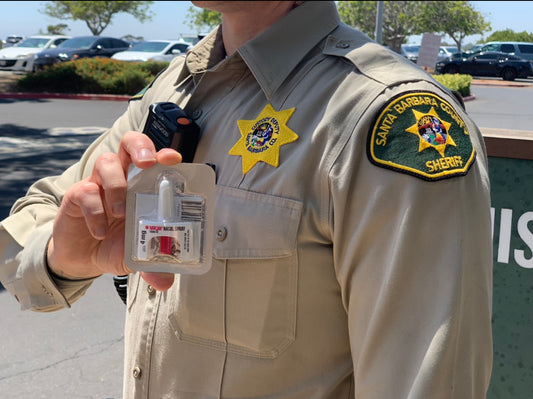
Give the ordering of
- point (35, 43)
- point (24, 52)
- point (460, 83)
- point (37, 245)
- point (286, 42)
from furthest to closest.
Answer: point (35, 43) → point (24, 52) → point (460, 83) → point (37, 245) → point (286, 42)

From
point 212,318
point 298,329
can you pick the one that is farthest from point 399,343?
point 212,318

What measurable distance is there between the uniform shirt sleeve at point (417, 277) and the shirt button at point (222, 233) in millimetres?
230

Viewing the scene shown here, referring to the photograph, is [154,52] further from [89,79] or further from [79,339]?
[79,339]

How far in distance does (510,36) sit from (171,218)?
166 centimetres

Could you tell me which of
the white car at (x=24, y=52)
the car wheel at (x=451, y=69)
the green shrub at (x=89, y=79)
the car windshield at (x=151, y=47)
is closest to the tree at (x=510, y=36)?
the car wheel at (x=451, y=69)

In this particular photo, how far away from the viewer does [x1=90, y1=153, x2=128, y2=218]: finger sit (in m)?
1.08

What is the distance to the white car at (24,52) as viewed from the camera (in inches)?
944

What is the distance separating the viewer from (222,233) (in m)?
1.16

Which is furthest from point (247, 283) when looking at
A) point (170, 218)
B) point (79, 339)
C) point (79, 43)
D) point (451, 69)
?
point (79, 43)

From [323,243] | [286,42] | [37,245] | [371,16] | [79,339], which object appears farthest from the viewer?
[371,16]

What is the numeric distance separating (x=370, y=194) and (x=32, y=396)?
2977mm

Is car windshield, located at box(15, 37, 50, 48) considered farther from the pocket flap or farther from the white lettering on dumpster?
the pocket flap

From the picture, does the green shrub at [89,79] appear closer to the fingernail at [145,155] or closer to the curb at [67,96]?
the curb at [67,96]

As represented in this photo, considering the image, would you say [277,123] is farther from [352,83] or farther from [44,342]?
[44,342]
